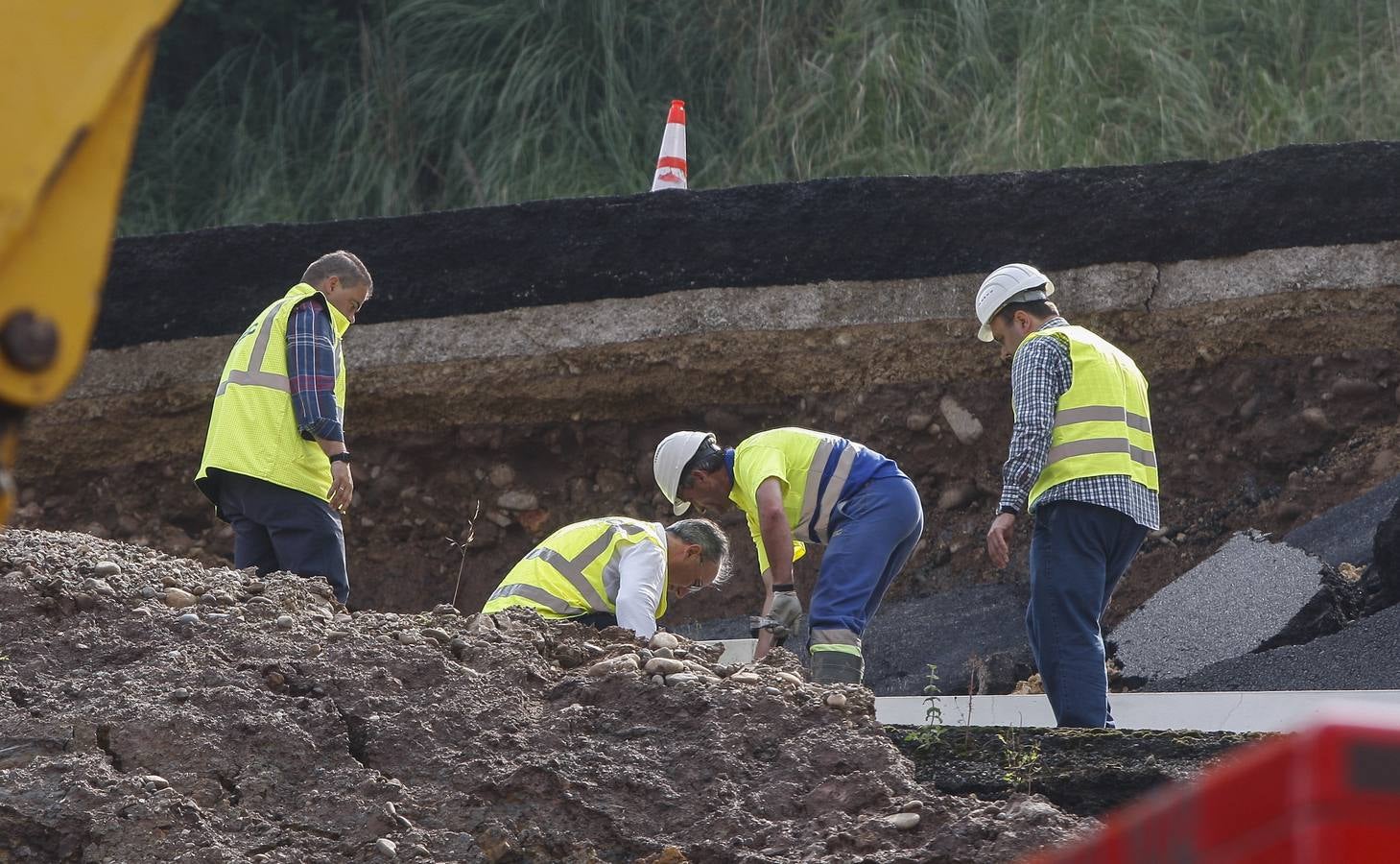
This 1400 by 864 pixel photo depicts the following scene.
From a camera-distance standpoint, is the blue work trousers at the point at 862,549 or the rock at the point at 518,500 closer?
the blue work trousers at the point at 862,549

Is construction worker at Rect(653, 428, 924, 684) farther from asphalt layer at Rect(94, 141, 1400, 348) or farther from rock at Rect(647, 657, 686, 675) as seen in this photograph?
asphalt layer at Rect(94, 141, 1400, 348)

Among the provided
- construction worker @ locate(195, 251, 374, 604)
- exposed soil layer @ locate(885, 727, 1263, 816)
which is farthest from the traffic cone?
exposed soil layer @ locate(885, 727, 1263, 816)

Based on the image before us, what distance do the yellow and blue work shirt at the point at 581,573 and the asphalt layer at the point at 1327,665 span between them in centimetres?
213

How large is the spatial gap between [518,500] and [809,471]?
3797mm

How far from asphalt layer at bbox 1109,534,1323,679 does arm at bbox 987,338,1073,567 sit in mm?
1758

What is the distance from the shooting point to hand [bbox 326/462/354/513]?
19.8 feet

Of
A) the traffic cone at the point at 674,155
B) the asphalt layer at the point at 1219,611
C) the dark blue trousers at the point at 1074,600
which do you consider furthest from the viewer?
the traffic cone at the point at 674,155

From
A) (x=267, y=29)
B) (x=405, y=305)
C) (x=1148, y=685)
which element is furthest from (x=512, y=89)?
(x=1148, y=685)

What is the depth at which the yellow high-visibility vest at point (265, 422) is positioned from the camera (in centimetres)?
607

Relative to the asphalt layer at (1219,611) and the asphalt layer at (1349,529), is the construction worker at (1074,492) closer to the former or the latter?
the asphalt layer at (1219,611)

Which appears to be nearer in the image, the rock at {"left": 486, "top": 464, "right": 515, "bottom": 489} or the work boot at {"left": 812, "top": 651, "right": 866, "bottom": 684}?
the work boot at {"left": 812, "top": 651, "right": 866, "bottom": 684}

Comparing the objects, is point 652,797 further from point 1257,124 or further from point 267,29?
point 267,29

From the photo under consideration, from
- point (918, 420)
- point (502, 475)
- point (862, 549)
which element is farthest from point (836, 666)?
point (502, 475)

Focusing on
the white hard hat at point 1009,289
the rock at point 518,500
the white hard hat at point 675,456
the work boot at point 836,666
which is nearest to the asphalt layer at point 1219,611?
the work boot at point 836,666
